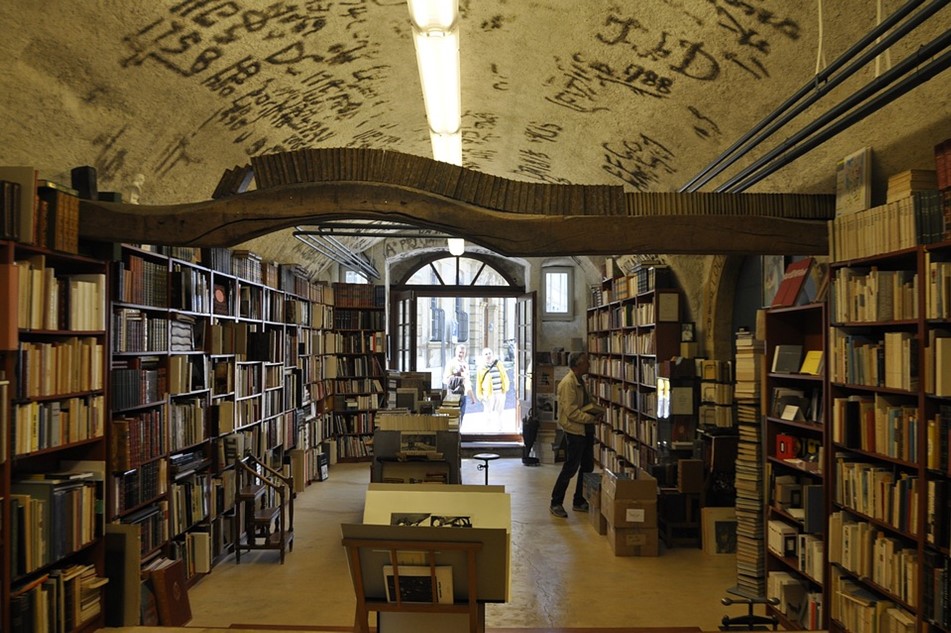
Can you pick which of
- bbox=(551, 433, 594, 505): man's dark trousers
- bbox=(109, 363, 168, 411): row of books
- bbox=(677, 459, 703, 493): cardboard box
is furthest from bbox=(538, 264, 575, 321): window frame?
bbox=(109, 363, 168, 411): row of books

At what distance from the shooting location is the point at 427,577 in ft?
8.30

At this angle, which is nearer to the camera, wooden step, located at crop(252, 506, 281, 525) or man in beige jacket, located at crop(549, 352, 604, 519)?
wooden step, located at crop(252, 506, 281, 525)

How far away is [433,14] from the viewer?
9.77 feet

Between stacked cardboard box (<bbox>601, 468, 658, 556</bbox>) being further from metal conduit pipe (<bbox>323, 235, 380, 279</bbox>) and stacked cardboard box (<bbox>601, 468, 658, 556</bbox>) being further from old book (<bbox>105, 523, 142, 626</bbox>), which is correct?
metal conduit pipe (<bbox>323, 235, 380, 279</bbox>)

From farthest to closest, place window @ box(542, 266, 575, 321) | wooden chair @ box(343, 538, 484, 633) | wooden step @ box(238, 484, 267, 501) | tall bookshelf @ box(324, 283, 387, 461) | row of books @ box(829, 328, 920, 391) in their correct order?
window @ box(542, 266, 575, 321) → tall bookshelf @ box(324, 283, 387, 461) → wooden step @ box(238, 484, 267, 501) → row of books @ box(829, 328, 920, 391) → wooden chair @ box(343, 538, 484, 633)

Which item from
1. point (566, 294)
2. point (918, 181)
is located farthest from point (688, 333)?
point (566, 294)

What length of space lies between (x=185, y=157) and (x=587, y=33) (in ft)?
9.38

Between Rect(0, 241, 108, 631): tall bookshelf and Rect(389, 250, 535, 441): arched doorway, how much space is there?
27.7 feet

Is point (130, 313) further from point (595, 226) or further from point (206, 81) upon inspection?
point (595, 226)

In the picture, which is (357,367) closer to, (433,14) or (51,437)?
(51,437)

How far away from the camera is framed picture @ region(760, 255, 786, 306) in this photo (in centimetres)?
573

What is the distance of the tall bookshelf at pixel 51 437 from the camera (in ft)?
10.5

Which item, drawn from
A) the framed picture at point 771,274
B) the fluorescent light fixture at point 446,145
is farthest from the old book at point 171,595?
the framed picture at point 771,274

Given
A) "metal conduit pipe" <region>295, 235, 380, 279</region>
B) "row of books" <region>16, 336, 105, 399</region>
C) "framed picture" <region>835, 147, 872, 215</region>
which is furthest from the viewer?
"metal conduit pipe" <region>295, 235, 380, 279</region>
